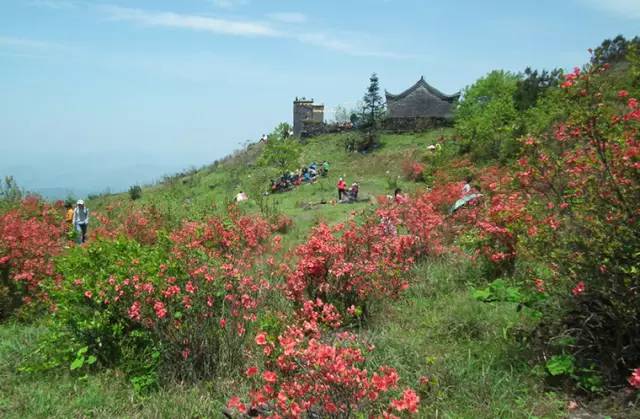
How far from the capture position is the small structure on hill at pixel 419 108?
1614 inches

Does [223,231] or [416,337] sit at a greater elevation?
[223,231]

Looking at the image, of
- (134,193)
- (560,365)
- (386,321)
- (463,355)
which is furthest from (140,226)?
(134,193)

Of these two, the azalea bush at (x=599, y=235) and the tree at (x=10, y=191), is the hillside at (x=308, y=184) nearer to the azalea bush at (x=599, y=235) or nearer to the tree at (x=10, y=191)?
the tree at (x=10, y=191)

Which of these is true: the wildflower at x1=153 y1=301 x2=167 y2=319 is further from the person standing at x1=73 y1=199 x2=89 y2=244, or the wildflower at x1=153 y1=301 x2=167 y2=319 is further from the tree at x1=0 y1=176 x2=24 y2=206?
the tree at x1=0 y1=176 x2=24 y2=206

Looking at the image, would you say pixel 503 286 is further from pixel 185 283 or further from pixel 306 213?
pixel 306 213

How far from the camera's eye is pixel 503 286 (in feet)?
15.9

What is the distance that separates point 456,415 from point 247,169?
1332 inches

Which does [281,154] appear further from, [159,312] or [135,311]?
[159,312]

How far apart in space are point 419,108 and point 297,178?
1699cm

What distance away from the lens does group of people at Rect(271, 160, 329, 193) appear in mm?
28688

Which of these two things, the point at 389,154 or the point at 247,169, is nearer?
the point at 389,154

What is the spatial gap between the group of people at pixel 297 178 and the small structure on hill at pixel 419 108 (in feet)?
39.7

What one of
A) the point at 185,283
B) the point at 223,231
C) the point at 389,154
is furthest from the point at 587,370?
the point at 389,154

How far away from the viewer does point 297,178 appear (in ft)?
98.8
